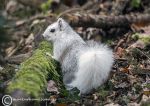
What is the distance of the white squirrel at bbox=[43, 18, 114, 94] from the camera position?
6.27 metres

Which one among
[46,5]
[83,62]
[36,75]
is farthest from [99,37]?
[36,75]

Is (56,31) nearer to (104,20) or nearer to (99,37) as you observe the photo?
(104,20)

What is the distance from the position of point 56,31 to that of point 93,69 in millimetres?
2002

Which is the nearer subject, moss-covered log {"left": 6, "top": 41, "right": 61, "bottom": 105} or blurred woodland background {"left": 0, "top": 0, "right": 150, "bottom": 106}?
moss-covered log {"left": 6, "top": 41, "right": 61, "bottom": 105}

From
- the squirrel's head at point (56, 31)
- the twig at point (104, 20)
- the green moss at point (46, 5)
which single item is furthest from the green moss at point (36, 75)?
the green moss at point (46, 5)

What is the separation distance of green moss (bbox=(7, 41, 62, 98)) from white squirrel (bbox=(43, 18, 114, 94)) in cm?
23

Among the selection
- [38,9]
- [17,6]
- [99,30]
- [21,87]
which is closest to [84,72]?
[21,87]

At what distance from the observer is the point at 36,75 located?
6.01 meters

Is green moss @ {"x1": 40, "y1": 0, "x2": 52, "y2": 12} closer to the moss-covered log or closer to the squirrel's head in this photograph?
the squirrel's head

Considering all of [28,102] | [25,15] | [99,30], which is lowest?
[28,102]

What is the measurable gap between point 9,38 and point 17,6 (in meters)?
8.32

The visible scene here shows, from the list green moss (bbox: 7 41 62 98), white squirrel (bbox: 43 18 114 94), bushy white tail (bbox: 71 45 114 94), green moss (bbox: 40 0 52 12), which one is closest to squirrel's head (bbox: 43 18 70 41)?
white squirrel (bbox: 43 18 114 94)

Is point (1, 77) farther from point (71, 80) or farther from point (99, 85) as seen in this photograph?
point (99, 85)

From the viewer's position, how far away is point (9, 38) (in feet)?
17.2
